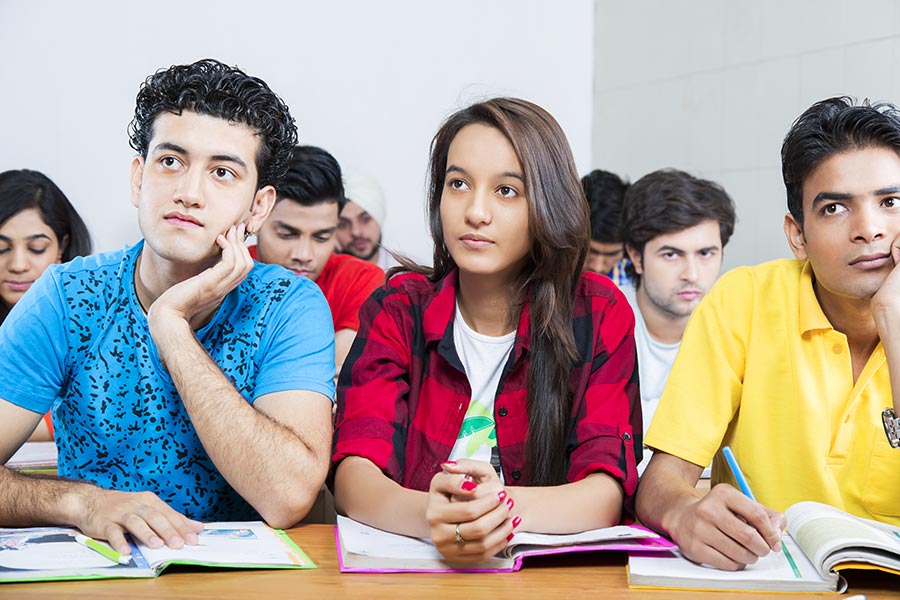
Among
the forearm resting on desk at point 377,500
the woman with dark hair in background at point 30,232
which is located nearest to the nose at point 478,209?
the forearm resting on desk at point 377,500

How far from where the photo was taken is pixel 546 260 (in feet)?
5.24

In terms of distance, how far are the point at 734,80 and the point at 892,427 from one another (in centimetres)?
254

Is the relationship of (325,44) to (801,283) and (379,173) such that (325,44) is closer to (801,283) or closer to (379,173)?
(379,173)

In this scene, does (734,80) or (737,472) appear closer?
(737,472)

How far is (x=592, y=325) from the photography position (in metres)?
1.55

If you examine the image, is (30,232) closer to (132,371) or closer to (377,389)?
(132,371)

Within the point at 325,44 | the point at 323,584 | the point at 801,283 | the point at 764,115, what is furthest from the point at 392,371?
the point at 325,44

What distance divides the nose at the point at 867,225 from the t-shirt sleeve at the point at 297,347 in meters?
0.84

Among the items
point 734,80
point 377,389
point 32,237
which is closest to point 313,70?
point 32,237

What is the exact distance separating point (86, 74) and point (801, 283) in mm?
2947

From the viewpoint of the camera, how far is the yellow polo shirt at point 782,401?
4.70 ft

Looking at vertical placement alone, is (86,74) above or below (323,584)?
above

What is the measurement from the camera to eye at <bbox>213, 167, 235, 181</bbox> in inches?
61.8

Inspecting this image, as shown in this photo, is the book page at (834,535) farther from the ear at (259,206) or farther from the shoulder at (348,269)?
the shoulder at (348,269)
